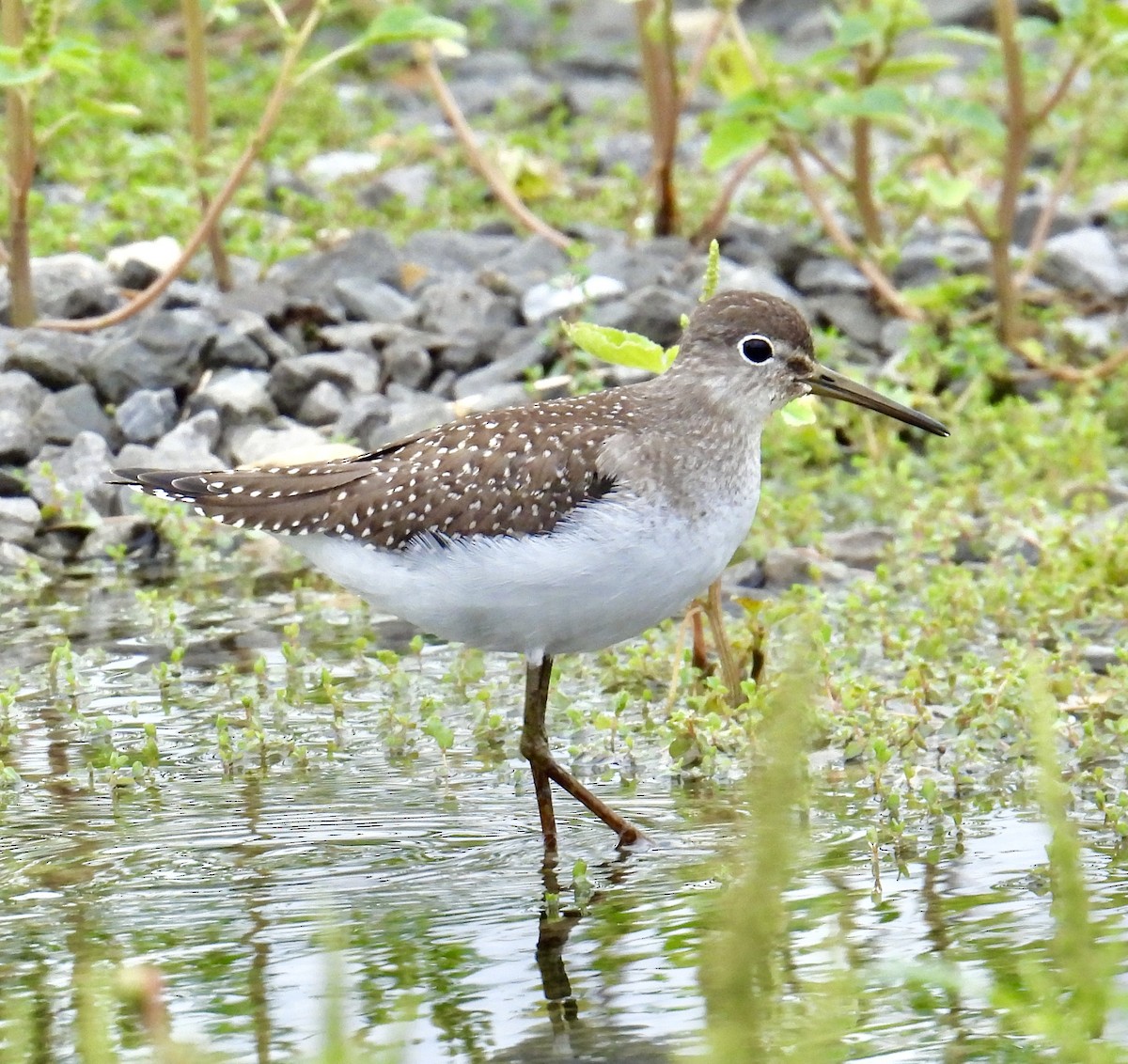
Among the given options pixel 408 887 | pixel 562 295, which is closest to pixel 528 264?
pixel 562 295

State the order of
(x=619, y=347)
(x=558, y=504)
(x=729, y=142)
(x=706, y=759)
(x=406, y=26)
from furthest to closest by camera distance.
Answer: (x=729, y=142) < (x=406, y=26) < (x=619, y=347) < (x=706, y=759) < (x=558, y=504)

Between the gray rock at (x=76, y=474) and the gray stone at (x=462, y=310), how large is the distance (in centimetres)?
214

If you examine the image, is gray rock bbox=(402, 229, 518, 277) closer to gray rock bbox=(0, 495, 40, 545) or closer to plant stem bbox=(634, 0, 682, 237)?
plant stem bbox=(634, 0, 682, 237)

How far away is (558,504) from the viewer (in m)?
5.85

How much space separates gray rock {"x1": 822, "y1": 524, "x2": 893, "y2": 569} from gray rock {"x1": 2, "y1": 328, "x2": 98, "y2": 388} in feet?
12.4

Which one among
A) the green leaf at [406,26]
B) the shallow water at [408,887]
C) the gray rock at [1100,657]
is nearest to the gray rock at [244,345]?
the green leaf at [406,26]

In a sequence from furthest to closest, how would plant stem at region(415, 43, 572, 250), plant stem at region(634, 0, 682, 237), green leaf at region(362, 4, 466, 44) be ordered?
plant stem at region(634, 0, 682, 237)
plant stem at region(415, 43, 572, 250)
green leaf at region(362, 4, 466, 44)

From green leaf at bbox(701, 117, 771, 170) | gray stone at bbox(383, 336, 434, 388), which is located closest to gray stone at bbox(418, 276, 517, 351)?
gray stone at bbox(383, 336, 434, 388)

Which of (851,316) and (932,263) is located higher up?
(932,263)

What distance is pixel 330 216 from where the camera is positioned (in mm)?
12750

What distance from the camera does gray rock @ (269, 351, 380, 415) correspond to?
10.1m

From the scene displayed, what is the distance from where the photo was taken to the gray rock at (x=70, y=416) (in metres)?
9.54

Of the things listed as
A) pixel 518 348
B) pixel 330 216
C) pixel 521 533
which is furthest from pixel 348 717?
pixel 330 216

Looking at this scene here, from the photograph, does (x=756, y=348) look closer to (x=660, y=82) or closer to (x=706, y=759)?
(x=706, y=759)
